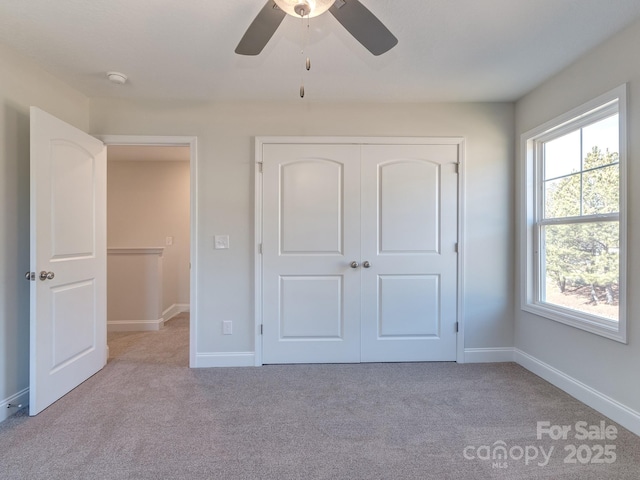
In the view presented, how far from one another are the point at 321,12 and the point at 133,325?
3950 millimetres

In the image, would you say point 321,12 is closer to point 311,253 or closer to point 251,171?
point 251,171

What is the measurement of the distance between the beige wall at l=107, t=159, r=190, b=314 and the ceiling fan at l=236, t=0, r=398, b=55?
3.66 m

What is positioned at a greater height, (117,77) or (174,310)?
(117,77)

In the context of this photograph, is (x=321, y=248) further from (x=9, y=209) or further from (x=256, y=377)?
(x=9, y=209)

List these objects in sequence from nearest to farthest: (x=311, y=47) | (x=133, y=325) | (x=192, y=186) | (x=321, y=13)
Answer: (x=321, y=13) → (x=311, y=47) → (x=192, y=186) → (x=133, y=325)

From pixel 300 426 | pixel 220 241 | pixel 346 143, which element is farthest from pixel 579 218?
pixel 220 241

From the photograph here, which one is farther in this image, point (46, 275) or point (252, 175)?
point (252, 175)

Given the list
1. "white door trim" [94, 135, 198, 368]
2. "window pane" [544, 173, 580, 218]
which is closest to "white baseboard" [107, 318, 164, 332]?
"white door trim" [94, 135, 198, 368]

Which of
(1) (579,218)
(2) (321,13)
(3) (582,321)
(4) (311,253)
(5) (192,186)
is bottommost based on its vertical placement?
(3) (582,321)

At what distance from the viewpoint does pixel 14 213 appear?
206 cm

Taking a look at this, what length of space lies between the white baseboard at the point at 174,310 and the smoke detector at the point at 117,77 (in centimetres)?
305

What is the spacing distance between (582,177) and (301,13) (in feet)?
7.24

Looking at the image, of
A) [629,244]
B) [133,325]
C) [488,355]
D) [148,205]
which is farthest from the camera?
[148,205]

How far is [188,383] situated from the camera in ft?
7.88
